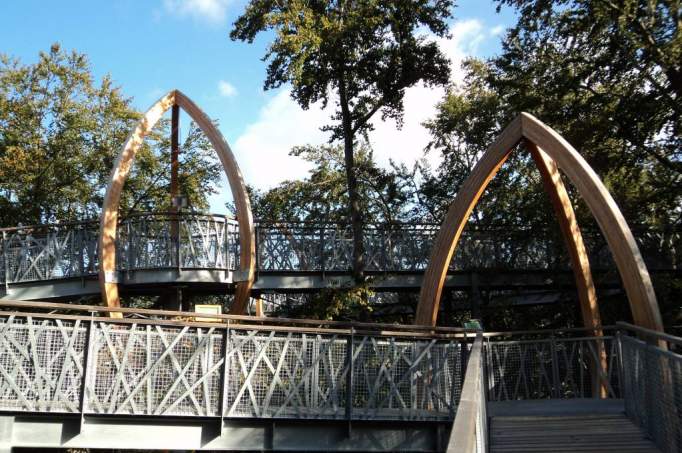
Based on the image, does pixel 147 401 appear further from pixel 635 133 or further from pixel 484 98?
pixel 484 98

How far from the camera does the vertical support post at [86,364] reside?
317 inches

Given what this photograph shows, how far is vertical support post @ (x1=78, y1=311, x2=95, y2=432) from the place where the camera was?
8.05m

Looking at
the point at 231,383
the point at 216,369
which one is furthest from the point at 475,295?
the point at 216,369

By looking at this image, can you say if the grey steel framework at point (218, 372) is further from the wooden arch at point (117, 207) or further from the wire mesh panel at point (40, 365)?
the wooden arch at point (117, 207)

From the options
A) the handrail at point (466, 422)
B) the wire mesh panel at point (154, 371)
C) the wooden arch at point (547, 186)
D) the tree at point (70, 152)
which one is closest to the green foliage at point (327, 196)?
the tree at point (70, 152)

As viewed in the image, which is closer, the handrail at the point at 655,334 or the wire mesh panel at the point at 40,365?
the handrail at the point at 655,334

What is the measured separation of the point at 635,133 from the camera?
14.9 metres

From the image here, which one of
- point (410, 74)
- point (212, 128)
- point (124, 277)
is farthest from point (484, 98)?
point (124, 277)

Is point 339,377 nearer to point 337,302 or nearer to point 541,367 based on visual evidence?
point 541,367

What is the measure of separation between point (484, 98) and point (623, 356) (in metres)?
13.3

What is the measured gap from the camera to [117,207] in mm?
13148

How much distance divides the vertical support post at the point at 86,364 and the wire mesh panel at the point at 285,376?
171 cm

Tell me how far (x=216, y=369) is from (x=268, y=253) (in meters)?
7.54

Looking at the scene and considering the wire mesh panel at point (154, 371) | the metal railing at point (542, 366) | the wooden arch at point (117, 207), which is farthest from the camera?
the wooden arch at point (117, 207)
